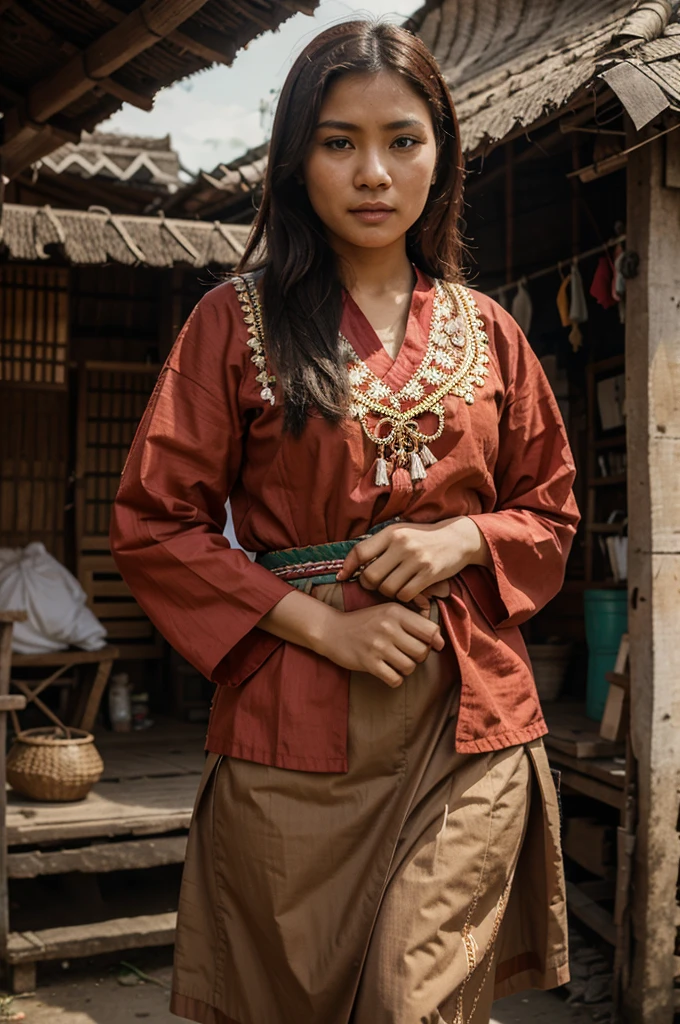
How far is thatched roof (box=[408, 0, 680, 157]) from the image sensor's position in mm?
4125

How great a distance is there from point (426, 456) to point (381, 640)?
1.10ft

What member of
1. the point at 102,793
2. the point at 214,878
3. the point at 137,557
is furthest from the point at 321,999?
the point at 102,793

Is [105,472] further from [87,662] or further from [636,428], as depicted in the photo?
[636,428]

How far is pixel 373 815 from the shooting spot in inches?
72.7

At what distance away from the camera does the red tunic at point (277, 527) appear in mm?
1859

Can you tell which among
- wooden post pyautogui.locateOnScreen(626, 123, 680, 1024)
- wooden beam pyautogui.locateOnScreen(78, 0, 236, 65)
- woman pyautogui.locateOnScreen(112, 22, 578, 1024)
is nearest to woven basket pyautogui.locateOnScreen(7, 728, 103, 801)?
wooden post pyautogui.locateOnScreen(626, 123, 680, 1024)

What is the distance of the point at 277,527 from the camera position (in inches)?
77.2

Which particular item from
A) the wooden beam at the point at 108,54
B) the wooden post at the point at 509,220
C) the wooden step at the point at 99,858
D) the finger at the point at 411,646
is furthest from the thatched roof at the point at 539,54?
the wooden step at the point at 99,858

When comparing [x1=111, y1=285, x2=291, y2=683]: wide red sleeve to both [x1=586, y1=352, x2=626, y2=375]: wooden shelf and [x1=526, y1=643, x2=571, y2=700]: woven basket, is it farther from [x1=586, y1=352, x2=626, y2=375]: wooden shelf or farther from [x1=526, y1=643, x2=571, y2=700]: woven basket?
[x1=526, y1=643, x2=571, y2=700]: woven basket

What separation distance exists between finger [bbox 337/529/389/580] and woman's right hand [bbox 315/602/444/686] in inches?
3.0

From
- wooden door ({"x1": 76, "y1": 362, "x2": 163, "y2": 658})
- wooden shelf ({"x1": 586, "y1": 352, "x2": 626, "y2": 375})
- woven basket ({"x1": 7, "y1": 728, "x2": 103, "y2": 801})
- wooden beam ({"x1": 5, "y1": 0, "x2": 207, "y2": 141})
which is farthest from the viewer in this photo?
wooden door ({"x1": 76, "y1": 362, "x2": 163, "y2": 658})

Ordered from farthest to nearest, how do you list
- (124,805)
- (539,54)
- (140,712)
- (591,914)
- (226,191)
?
(140,712)
(226,191)
(539,54)
(124,805)
(591,914)

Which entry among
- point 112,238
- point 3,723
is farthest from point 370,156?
point 112,238

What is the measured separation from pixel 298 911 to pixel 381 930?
0.46ft
